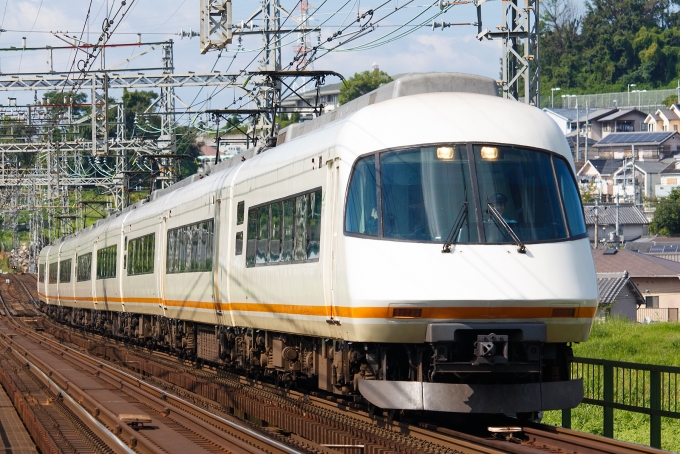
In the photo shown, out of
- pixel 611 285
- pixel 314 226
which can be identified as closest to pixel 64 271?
pixel 611 285

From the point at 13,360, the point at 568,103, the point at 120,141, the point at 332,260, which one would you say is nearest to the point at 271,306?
the point at 332,260

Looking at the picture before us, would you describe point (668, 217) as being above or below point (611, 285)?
above

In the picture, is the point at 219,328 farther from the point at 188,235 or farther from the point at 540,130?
the point at 540,130

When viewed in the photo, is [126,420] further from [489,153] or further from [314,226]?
[489,153]

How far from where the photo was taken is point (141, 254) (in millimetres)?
24578

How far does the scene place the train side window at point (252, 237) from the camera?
575 inches

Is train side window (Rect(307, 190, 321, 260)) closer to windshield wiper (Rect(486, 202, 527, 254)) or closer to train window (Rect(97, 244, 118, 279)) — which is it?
windshield wiper (Rect(486, 202, 527, 254))

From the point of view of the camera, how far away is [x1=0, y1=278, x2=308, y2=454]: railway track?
11508mm

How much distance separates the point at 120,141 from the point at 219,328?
81.3 feet

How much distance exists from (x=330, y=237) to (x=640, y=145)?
110194 millimetres

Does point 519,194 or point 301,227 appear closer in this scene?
point 519,194

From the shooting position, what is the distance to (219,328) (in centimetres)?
1753

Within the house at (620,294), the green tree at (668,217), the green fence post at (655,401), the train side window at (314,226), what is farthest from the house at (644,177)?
the train side window at (314,226)

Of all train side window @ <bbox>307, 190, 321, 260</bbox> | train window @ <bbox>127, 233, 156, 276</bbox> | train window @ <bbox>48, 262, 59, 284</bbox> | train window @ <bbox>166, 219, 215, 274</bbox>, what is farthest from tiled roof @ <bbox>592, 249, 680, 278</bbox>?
train side window @ <bbox>307, 190, 321, 260</bbox>
